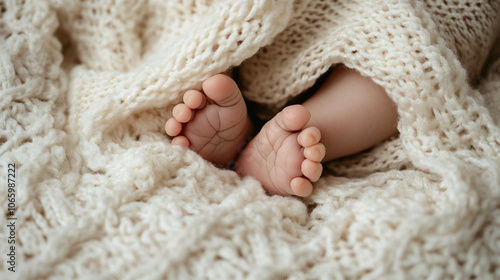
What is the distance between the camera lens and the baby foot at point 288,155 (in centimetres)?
71

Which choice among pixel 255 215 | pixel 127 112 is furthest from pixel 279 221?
pixel 127 112

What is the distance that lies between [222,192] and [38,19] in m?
0.53

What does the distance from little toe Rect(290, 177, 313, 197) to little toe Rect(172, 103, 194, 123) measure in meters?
0.22

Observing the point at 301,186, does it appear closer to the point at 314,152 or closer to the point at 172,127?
the point at 314,152

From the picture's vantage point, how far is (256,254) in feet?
1.94

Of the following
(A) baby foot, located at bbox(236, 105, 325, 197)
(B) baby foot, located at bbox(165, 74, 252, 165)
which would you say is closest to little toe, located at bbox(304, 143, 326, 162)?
(A) baby foot, located at bbox(236, 105, 325, 197)

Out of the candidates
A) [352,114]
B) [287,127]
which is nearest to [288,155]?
[287,127]

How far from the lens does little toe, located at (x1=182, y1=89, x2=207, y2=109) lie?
2.48ft

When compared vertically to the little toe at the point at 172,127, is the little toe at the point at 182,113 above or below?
above

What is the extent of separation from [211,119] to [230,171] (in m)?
0.11

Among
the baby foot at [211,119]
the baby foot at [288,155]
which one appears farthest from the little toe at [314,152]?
the baby foot at [211,119]

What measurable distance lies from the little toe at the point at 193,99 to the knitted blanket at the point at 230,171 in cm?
2

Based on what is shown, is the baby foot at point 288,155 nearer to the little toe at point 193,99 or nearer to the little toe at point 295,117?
the little toe at point 295,117

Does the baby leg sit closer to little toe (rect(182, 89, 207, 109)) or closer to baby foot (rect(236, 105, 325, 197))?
baby foot (rect(236, 105, 325, 197))
